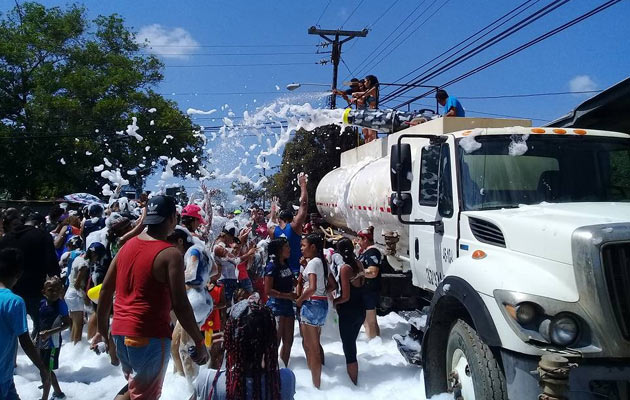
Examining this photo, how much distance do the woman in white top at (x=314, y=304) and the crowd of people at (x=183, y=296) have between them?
12 millimetres

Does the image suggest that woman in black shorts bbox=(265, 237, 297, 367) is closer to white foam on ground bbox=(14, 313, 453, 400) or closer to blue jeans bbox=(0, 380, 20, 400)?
white foam on ground bbox=(14, 313, 453, 400)

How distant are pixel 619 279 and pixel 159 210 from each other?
10.1 feet

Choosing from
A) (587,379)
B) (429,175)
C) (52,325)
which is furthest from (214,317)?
(587,379)

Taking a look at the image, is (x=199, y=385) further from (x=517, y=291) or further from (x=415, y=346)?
(x=415, y=346)

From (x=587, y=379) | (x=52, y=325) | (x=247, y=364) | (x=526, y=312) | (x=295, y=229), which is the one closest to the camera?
(x=247, y=364)

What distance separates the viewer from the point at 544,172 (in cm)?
470

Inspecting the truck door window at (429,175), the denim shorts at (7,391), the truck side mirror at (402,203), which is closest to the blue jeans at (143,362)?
the denim shorts at (7,391)

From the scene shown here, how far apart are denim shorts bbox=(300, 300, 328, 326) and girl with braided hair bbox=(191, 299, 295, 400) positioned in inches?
127

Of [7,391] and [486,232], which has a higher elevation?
[486,232]

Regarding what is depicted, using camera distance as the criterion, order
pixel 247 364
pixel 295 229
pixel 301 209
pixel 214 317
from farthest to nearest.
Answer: pixel 295 229
pixel 301 209
pixel 214 317
pixel 247 364

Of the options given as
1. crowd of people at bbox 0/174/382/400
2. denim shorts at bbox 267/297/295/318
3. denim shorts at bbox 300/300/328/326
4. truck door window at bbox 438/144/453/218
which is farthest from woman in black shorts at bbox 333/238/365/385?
truck door window at bbox 438/144/453/218

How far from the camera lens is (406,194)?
5.02 meters

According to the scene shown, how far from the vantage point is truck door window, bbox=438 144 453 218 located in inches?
193

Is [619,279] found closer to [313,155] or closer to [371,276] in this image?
[371,276]
